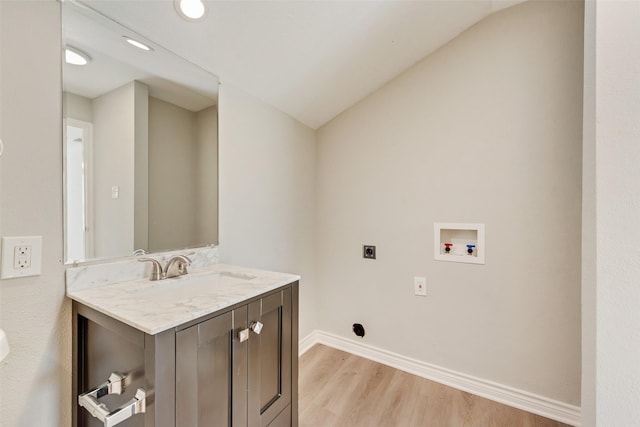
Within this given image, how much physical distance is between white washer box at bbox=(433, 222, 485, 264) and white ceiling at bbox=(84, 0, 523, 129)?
119cm

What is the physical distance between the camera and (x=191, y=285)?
3.93 feet

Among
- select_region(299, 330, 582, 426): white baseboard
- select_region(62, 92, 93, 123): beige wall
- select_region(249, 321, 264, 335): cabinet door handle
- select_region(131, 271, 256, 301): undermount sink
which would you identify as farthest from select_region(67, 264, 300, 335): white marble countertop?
select_region(299, 330, 582, 426): white baseboard

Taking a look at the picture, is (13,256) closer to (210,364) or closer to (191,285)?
(191,285)

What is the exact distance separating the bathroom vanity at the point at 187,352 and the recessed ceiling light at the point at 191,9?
1.14 m

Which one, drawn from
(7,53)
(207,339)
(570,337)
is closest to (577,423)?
(570,337)

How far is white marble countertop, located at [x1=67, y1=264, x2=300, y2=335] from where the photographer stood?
758mm

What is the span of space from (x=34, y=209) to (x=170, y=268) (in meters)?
0.50

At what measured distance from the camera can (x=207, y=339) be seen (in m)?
0.83

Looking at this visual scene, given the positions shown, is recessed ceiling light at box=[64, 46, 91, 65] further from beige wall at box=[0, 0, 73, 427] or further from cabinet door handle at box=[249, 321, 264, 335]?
cabinet door handle at box=[249, 321, 264, 335]

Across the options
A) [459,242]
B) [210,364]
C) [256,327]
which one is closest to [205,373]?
[210,364]

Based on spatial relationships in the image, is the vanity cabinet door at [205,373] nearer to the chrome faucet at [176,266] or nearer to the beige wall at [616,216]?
the chrome faucet at [176,266]

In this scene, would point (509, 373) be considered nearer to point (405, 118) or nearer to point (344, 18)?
point (405, 118)

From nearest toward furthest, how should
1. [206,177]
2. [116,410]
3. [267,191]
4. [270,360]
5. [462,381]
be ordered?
[116,410], [270,360], [206,177], [462,381], [267,191]

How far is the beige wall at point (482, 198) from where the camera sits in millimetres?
1466
